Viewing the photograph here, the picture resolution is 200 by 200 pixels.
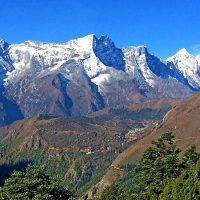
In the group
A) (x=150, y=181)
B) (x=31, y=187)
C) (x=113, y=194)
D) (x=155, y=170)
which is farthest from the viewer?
(x=113, y=194)

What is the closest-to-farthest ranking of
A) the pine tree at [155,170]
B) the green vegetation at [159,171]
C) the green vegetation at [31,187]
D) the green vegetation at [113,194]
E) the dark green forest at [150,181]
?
the green vegetation at [31,187] < the dark green forest at [150,181] < the green vegetation at [159,171] < the pine tree at [155,170] < the green vegetation at [113,194]

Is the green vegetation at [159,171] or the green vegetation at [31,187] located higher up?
the green vegetation at [31,187]

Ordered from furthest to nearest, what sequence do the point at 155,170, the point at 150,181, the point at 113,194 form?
1. the point at 113,194
2. the point at 150,181
3. the point at 155,170

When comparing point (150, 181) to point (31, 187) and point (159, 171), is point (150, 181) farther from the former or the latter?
point (31, 187)

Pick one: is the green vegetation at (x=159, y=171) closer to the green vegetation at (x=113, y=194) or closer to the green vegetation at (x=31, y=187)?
the green vegetation at (x=113, y=194)

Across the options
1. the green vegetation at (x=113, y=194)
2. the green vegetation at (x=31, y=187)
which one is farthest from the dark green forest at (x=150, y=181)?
the green vegetation at (x=113, y=194)

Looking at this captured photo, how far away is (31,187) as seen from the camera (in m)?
67.3

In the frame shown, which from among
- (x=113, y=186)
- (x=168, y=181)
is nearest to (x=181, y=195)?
(x=168, y=181)

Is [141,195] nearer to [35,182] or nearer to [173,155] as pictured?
[173,155]

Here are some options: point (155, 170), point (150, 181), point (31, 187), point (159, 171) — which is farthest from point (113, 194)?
point (31, 187)

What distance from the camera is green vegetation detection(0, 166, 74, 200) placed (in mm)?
65319

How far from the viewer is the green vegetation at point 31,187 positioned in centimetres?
6532

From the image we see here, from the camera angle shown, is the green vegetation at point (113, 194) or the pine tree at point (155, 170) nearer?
the pine tree at point (155, 170)

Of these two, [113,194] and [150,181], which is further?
[113,194]
